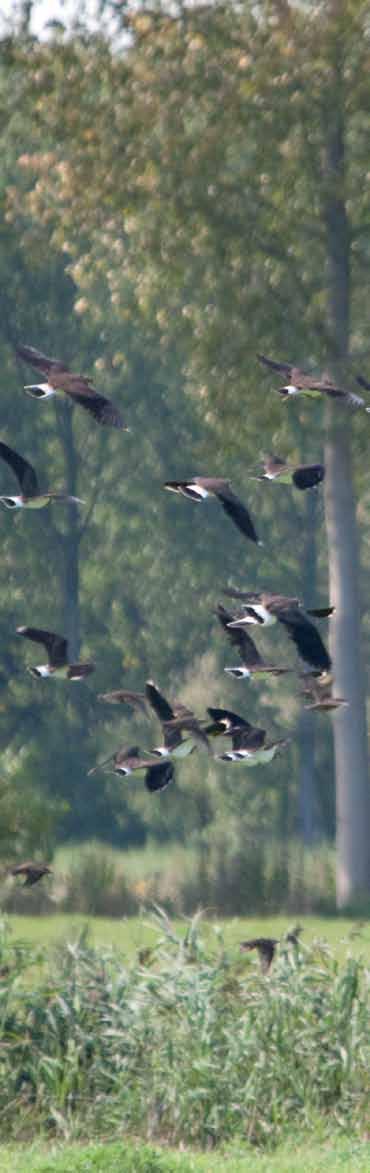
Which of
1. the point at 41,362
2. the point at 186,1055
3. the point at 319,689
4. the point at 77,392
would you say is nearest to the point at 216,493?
the point at 77,392

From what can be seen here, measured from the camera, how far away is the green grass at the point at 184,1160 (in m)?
10.2

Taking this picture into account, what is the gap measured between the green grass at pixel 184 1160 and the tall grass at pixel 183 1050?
0.53 meters

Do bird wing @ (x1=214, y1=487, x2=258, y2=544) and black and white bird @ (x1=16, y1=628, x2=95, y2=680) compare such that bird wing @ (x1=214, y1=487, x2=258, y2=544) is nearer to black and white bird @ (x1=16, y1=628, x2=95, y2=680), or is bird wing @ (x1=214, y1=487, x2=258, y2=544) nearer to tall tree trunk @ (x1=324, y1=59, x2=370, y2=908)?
black and white bird @ (x1=16, y1=628, x2=95, y2=680)

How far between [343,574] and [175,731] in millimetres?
13910

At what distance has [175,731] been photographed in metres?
11.7

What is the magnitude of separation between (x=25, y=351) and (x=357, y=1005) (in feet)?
14.9

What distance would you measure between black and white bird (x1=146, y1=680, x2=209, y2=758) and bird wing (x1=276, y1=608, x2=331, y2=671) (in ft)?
2.29

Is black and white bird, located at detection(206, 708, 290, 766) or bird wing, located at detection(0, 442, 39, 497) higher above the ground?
bird wing, located at detection(0, 442, 39, 497)

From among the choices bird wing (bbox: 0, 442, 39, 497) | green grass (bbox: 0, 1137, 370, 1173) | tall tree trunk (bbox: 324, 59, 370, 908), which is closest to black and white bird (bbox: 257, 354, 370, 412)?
bird wing (bbox: 0, 442, 39, 497)

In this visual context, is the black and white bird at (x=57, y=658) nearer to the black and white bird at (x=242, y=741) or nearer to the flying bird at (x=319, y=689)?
the black and white bird at (x=242, y=741)

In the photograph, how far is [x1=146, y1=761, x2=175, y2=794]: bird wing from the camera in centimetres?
1162

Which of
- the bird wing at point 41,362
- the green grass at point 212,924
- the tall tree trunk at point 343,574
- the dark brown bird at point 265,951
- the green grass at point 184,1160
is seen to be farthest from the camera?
the tall tree trunk at point 343,574

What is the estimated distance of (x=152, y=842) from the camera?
39.2m

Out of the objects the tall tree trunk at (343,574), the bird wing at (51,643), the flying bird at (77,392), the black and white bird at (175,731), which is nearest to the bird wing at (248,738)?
the black and white bird at (175,731)
